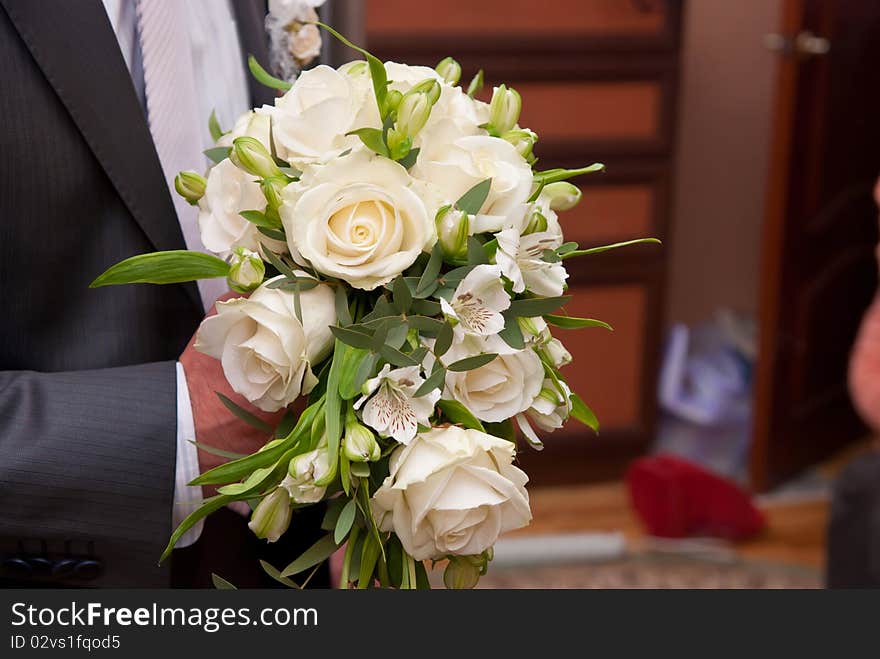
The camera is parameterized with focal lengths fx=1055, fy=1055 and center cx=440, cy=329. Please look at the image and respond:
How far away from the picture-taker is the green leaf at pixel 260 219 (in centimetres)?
81

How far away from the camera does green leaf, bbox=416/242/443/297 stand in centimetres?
79

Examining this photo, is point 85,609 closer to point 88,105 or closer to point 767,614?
point 88,105

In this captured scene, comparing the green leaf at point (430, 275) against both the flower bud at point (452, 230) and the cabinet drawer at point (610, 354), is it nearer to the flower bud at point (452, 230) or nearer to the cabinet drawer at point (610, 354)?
the flower bud at point (452, 230)

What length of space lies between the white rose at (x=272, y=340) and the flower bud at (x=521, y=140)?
0.21 m

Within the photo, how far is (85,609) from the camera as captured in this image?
845 mm

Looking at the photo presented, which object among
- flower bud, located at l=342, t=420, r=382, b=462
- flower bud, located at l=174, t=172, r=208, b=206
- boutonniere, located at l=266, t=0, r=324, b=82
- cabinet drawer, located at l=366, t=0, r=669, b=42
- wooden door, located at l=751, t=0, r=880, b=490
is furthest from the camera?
wooden door, located at l=751, t=0, r=880, b=490

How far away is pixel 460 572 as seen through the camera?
33.7 inches

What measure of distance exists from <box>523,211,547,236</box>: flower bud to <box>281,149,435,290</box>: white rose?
0.31ft

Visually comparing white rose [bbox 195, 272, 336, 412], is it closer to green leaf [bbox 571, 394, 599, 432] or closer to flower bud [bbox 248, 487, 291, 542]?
flower bud [bbox 248, 487, 291, 542]

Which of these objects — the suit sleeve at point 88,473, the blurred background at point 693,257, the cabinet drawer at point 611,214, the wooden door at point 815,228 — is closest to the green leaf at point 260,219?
the suit sleeve at point 88,473

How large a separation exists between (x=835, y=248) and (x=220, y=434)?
299cm

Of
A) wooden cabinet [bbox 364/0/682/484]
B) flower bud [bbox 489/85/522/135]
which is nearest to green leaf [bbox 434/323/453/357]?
flower bud [bbox 489/85/522/135]

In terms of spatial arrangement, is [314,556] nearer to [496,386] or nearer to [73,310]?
[496,386]

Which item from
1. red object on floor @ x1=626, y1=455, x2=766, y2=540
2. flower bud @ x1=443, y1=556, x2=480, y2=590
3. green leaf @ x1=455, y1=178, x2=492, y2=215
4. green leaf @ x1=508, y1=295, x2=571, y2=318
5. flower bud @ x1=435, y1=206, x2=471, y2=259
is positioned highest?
green leaf @ x1=455, y1=178, x2=492, y2=215
